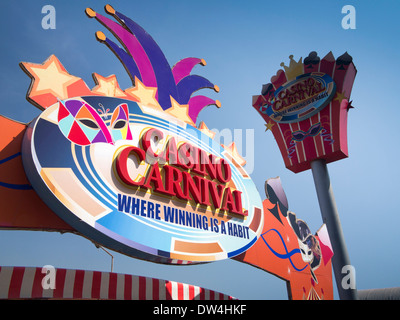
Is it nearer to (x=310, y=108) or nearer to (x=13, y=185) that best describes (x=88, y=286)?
(x=13, y=185)

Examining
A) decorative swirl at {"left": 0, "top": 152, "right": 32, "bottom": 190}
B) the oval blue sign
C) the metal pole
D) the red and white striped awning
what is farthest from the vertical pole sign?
decorative swirl at {"left": 0, "top": 152, "right": 32, "bottom": 190}

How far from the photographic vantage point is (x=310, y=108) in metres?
14.6

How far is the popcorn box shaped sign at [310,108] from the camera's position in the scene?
1411 cm

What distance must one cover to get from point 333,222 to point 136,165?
9900 mm

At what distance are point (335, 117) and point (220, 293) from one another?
992 cm

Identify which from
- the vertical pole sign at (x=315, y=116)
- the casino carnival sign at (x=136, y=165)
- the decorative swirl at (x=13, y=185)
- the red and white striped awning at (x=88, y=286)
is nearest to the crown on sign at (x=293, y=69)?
the vertical pole sign at (x=315, y=116)

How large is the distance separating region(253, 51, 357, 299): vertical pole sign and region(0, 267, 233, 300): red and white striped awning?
29.5ft

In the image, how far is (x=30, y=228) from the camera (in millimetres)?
4969

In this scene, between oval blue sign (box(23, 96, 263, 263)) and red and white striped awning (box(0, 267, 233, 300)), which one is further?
oval blue sign (box(23, 96, 263, 263))

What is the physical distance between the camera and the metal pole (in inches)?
496

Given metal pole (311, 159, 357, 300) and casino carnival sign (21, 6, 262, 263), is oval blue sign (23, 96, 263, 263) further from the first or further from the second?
metal pole (311, 159, 357, 300)

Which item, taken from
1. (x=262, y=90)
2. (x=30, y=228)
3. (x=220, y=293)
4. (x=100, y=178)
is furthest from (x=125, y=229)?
(x=262, y=90)

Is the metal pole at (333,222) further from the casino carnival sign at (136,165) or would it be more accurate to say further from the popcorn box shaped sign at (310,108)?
the casino carnival sign at (136,165)

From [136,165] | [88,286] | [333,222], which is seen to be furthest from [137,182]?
[333,222]
